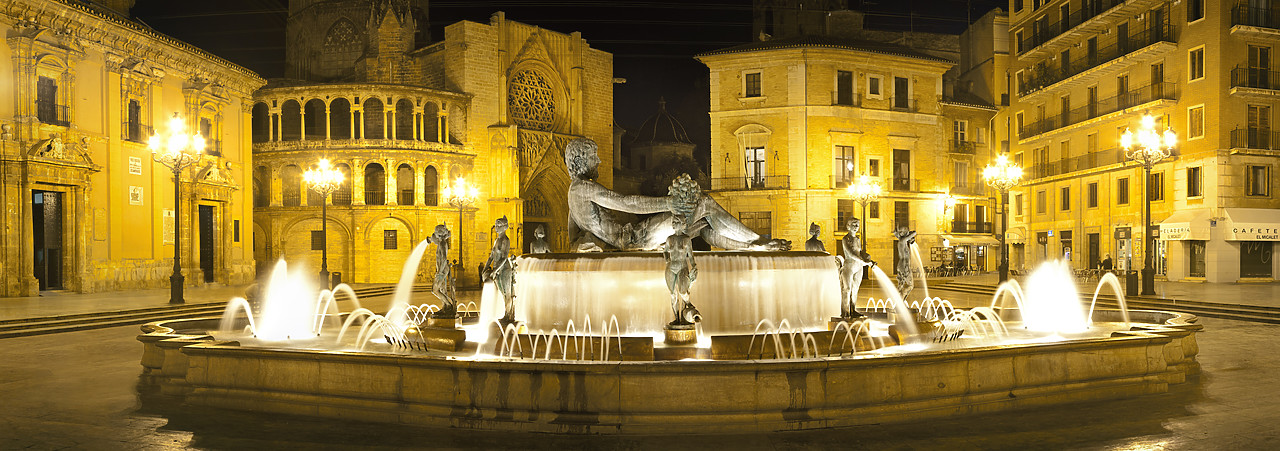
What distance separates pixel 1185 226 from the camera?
31.0 meters

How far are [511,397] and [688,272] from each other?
7.15 ft

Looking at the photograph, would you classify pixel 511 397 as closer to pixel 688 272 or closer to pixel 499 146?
pixel 688 272

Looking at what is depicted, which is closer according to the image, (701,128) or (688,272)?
(688,272)

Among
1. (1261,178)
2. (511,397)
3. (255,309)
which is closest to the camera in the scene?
(511,397)

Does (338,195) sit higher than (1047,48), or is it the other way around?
(1047,48)

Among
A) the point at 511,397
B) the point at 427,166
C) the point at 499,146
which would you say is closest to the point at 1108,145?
the point at 499,146

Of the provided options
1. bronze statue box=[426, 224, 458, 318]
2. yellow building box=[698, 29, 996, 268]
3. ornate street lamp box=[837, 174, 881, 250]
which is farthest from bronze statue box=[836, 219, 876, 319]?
yellow building box=[698, 29, 996, 268]

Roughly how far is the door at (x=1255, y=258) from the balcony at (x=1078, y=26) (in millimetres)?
10150

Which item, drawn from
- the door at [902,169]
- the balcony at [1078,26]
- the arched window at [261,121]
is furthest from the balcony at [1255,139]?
the arched window at [261,121]

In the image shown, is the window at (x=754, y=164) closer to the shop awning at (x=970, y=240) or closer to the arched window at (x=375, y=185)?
the shop awning at (x=970, y=240)

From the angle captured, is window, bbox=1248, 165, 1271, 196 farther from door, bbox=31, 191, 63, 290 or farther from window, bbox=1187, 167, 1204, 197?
door, bbox=31, 191, 63, 290

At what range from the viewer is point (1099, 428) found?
6.40 m

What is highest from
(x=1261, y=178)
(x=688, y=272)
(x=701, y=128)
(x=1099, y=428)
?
(x=701, y=128)

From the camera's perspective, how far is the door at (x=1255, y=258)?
3062 cm
